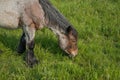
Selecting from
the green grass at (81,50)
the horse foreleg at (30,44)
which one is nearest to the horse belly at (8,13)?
the horse foreleg at (30,44)

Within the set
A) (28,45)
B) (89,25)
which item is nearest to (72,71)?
(28,45)

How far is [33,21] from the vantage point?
6.99 meters

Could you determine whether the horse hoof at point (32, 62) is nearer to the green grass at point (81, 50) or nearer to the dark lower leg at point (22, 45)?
the green grass at point (81, 50)

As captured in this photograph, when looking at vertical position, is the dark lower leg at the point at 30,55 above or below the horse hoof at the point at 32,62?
above

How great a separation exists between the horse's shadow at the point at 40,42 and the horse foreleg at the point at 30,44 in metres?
0.69

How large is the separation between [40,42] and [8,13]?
1453 mm

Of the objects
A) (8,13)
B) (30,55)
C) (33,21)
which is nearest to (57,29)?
(33,21)

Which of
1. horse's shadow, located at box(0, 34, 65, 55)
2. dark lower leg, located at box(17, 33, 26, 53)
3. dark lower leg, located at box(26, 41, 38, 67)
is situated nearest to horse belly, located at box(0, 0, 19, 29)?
dark lower leg, located at box(26, 41, 38, 67)

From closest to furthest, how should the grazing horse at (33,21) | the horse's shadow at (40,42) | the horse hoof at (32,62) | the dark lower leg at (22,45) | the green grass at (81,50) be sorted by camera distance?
the green grass at (81,50)
the grazing horse at (33,21)
the horse hoof at (32,62)
the dark lower leg at (22,45)
the horse's shadow at (40,42)

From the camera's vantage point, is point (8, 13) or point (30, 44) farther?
point (30, 44)

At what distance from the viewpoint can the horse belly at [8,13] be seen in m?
6.96

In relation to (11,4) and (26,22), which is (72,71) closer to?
(26,22)

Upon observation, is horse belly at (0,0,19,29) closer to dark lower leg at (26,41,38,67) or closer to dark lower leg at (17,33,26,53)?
dark lower leg at (26,41,38,67)

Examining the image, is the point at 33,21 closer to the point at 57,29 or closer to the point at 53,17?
the point at 53,17
